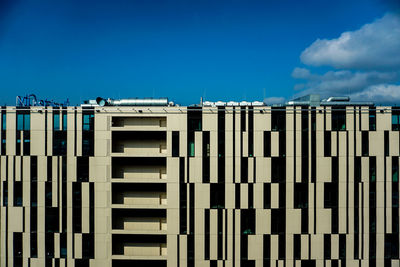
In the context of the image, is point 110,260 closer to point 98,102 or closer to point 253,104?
point 98,102

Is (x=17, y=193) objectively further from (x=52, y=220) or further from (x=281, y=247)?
(x=281, y=247)

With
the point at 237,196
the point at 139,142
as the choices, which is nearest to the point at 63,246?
the point at 139,142

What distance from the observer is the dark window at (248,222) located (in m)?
23.2

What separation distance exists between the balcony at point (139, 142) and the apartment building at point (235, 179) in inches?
38.4

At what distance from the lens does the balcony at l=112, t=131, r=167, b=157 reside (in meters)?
24.5

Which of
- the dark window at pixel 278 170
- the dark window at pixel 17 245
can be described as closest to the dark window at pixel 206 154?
the dark window at pixel 278 170

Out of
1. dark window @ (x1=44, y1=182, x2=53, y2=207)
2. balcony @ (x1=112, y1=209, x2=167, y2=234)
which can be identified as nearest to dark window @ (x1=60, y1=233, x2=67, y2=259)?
dark window @ (x1=44, y1=182, x2=53, y2=207)

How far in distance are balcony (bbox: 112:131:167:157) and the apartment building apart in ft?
3.20

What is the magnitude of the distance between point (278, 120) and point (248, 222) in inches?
482

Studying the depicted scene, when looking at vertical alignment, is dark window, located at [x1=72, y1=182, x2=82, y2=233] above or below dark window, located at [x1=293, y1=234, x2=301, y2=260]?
above

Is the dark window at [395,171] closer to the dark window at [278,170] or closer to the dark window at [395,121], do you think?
the dark window at [395,121]

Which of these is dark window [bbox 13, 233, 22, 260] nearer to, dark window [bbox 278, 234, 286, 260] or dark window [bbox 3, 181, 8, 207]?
dark window [bbox 3, 181, 8, 207]

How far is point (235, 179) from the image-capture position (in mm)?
23109

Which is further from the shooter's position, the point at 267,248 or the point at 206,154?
the point at 267,248
